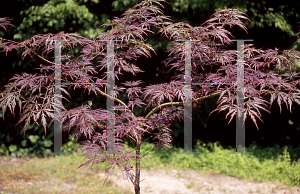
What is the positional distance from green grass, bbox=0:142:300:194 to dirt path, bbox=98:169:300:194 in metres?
0.18

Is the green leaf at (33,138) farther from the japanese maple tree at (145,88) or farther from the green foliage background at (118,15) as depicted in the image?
the japanese maple tree at (145,88)

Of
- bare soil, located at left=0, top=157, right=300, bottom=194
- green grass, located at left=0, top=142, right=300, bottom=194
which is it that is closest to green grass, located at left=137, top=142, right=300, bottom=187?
green grass, located at left=0, top=142, right=300, bottom=194

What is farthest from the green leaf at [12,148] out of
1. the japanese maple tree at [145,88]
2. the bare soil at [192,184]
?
the japanese maple tree at [145,88]

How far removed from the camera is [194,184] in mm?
4371

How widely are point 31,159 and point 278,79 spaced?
201 inches

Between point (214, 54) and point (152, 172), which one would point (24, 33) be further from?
point (214, 54)

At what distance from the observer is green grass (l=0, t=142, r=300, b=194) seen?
4.00 m

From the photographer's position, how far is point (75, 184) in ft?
13.6

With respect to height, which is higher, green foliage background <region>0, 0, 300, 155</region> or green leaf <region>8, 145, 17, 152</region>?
green foliage background <region>0, 0, 300, 155</region>

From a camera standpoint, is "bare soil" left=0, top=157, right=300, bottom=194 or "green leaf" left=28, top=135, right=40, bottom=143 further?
"green leaf" left=28, top=135, right=40, bottom=143

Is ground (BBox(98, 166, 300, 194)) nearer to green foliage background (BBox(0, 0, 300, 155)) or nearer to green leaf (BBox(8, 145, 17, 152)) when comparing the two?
green foliage background (BBox(0, 0, 300, 155))

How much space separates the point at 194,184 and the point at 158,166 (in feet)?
3.34

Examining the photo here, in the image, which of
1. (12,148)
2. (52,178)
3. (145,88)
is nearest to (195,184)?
(52,178)

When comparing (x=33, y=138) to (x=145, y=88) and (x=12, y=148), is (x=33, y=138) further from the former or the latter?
(x=145, y=88)
